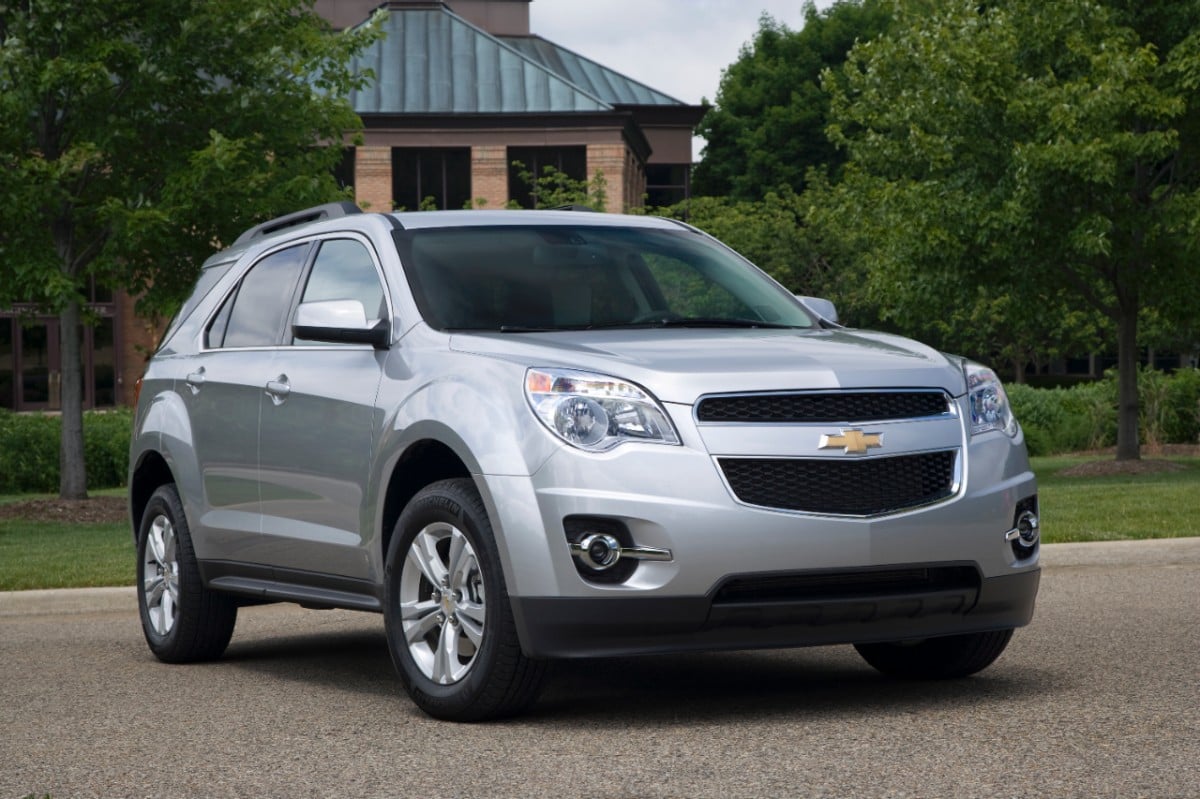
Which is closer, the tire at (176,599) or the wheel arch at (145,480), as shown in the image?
the tire at (176,599)

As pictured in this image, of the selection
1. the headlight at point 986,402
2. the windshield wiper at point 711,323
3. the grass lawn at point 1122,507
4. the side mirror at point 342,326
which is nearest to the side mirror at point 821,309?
the windshield wiper at point 711,323

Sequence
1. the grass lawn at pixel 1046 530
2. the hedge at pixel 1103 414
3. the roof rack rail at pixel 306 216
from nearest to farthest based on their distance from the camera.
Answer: the roof rack rail at pixel 306 216
the grass lawn at pixel 1046 530
the hedge at pixel 1103 414

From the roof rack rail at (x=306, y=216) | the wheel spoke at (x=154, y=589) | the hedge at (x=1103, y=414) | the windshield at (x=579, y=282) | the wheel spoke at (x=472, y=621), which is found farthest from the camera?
the hedge at (x=1103, y=414)

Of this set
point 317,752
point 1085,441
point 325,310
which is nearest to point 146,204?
point 325,310

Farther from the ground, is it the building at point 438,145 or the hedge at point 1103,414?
the building at point 438,145

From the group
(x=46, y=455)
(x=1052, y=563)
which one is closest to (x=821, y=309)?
(x=1052, y=563)

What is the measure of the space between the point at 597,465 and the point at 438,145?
51831 millimetres

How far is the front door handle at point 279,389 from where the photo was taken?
25.1 feet

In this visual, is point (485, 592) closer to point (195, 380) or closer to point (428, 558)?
point (428, 558)

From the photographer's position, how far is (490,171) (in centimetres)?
5731

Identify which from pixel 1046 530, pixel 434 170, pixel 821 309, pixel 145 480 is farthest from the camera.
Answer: pixel 434 170

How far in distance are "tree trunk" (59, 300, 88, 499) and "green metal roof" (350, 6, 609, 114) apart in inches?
1436

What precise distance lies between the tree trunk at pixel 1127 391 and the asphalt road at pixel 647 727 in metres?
15.5

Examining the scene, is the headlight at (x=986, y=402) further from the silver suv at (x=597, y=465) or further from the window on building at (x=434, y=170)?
the window on building at (x=434, y=170)
